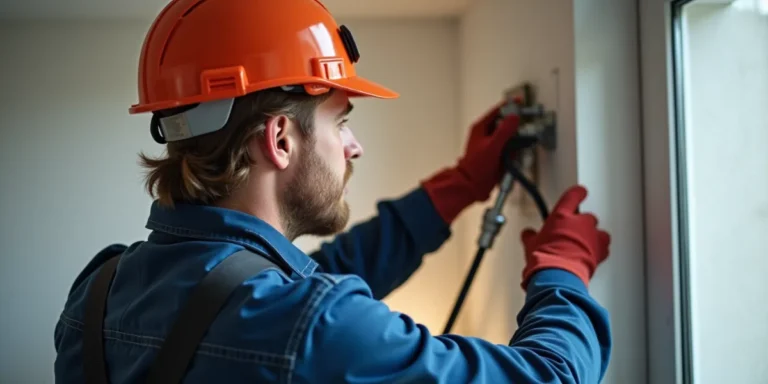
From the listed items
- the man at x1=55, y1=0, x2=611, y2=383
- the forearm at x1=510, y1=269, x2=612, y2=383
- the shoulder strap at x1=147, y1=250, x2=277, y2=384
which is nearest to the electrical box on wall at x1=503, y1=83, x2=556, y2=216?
the man at x1=55, y1=0, x2=611, y2=383

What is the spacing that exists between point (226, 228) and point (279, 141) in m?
0.14

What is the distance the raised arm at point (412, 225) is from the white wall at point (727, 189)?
1.23 feet

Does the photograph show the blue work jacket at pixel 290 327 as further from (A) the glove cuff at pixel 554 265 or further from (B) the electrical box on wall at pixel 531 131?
(B) the electrical box on wall at pixel 531 131

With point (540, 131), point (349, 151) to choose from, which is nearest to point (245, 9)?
point (349, 151)

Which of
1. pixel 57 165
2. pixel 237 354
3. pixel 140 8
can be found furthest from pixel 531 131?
pixel 57 165

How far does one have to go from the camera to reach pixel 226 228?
2.58 ft

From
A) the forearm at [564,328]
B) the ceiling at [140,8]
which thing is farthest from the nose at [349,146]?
the ceiling at [140,8]

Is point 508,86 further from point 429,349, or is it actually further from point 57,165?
point 57,165

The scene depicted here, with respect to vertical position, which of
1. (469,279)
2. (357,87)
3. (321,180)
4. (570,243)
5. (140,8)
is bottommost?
(469,279)

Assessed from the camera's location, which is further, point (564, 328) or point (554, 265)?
point (554, 265)

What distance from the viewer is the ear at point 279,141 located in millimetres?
829

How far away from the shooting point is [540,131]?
3.90 feet

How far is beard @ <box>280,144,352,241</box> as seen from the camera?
866 mm

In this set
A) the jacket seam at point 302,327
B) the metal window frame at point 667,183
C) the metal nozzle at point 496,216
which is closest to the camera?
the jacket seam at point 302,327
